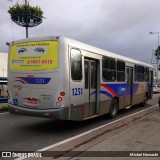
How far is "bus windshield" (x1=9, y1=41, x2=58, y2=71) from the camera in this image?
31.4 ft

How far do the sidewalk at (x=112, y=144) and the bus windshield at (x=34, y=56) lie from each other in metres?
2.53

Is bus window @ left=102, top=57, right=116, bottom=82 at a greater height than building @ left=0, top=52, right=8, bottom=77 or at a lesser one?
lesser

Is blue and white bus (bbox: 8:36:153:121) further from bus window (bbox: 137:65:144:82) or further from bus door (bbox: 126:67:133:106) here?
bus window (bbox: 137:65:144:82)

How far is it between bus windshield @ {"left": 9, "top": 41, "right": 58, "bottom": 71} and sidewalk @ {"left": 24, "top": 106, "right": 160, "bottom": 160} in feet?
8.30

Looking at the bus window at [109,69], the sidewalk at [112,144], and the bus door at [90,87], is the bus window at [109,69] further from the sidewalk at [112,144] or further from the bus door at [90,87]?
the sidewalk at [112,144]

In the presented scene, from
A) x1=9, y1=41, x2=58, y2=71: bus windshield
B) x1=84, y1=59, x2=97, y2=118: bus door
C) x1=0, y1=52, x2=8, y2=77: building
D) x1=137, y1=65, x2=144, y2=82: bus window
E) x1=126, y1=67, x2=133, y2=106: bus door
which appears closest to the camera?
x1=9, y1=41, x2=58, y2=71: bus windshield

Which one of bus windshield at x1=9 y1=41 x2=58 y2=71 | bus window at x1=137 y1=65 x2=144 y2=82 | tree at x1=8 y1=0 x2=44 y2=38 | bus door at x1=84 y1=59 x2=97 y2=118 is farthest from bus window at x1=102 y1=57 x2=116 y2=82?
tree at x1=8 y1=0 x2=44 y2=38

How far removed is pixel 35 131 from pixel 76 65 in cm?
260

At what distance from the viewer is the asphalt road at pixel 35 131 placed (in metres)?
8.34

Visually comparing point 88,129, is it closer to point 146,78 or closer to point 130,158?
point 130,158

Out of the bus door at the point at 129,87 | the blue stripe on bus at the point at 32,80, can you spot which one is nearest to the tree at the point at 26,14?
the bus door at the point at 129,87

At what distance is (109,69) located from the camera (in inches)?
504

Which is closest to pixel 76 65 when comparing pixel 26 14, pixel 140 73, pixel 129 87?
pixel 129 87

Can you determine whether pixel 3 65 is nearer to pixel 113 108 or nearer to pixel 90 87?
pixel 113 108
